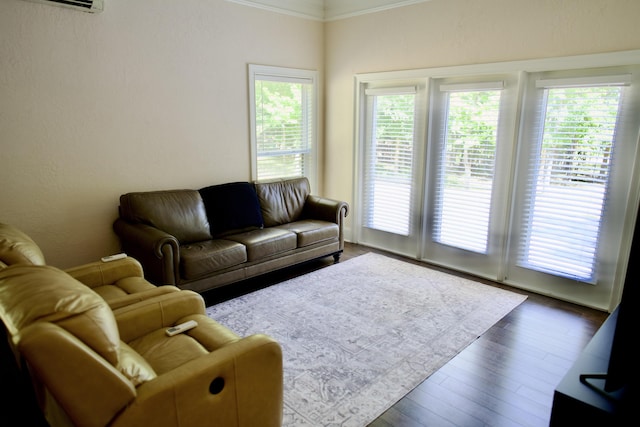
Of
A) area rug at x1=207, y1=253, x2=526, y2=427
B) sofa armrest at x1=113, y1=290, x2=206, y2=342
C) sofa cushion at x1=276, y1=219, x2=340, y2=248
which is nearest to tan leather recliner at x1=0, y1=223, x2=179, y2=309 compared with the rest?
sofa armrest at x1=113, y1=290, x2=206, y2=342

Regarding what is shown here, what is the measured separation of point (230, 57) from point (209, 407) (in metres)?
3.82

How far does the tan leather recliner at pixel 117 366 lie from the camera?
4.65 ft

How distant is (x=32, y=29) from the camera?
10.9 feet

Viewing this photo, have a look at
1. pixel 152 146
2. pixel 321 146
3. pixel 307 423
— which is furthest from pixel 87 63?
pixel 307 423

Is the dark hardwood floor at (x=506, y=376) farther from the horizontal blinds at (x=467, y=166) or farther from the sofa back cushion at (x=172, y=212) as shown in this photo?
the horizontal blinds at (x=467, y=166)

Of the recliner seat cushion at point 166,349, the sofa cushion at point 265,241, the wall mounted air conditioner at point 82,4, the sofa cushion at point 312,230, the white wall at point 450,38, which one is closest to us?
the recliner seat cushion at point 166,349

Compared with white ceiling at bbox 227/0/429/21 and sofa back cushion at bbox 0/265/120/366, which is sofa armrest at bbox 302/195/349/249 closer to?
white ceiling at bbox 227/0/429/21

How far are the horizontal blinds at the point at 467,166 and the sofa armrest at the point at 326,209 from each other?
1072 mm

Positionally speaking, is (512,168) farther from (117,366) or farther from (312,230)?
(117,366)

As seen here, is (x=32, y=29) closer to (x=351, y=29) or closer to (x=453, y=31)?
(x=351, y=29)

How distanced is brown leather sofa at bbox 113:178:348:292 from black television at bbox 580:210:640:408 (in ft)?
9.48

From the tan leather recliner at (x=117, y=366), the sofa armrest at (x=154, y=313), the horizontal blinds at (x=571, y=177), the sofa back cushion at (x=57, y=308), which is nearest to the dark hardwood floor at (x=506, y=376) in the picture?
the horizontal blinds at (x=571, y=177)

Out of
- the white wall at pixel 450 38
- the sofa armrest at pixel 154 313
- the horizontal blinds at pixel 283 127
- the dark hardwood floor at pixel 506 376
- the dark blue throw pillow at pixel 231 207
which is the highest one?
the white wall at pixel 450 38

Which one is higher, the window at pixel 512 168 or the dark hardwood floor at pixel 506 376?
the window at pixel 512 168
